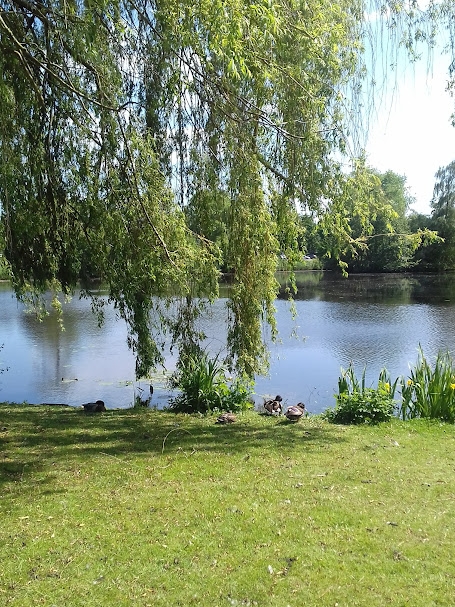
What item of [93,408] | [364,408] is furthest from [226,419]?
[93,408]

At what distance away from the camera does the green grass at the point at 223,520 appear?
279 centimetres

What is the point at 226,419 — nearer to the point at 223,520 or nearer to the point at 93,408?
the point at 93,408

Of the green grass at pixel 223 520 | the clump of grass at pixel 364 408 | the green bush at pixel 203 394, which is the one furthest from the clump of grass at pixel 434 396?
the green bush at pixel 203 394

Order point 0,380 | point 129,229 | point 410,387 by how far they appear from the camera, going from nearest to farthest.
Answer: point 129,229, point 410,387, point 0,380

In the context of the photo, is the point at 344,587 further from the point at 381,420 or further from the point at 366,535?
the point at 381,420

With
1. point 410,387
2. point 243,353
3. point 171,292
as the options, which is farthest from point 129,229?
point 410,387

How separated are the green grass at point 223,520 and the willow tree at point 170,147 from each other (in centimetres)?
171

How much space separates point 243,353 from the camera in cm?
655

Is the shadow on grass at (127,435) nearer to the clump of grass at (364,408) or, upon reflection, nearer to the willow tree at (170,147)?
the clump of grass at (364,408)

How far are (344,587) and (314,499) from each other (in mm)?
1116

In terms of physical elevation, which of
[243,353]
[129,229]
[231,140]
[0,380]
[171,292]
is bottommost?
[0,380]

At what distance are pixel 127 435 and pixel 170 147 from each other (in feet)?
10.5

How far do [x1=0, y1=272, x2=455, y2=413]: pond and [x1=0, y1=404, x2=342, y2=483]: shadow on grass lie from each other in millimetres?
1369

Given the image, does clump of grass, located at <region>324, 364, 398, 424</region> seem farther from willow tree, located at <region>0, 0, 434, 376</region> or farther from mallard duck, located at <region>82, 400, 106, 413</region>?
mallard duck, located at <region>82, 400, 106, 413</region>
